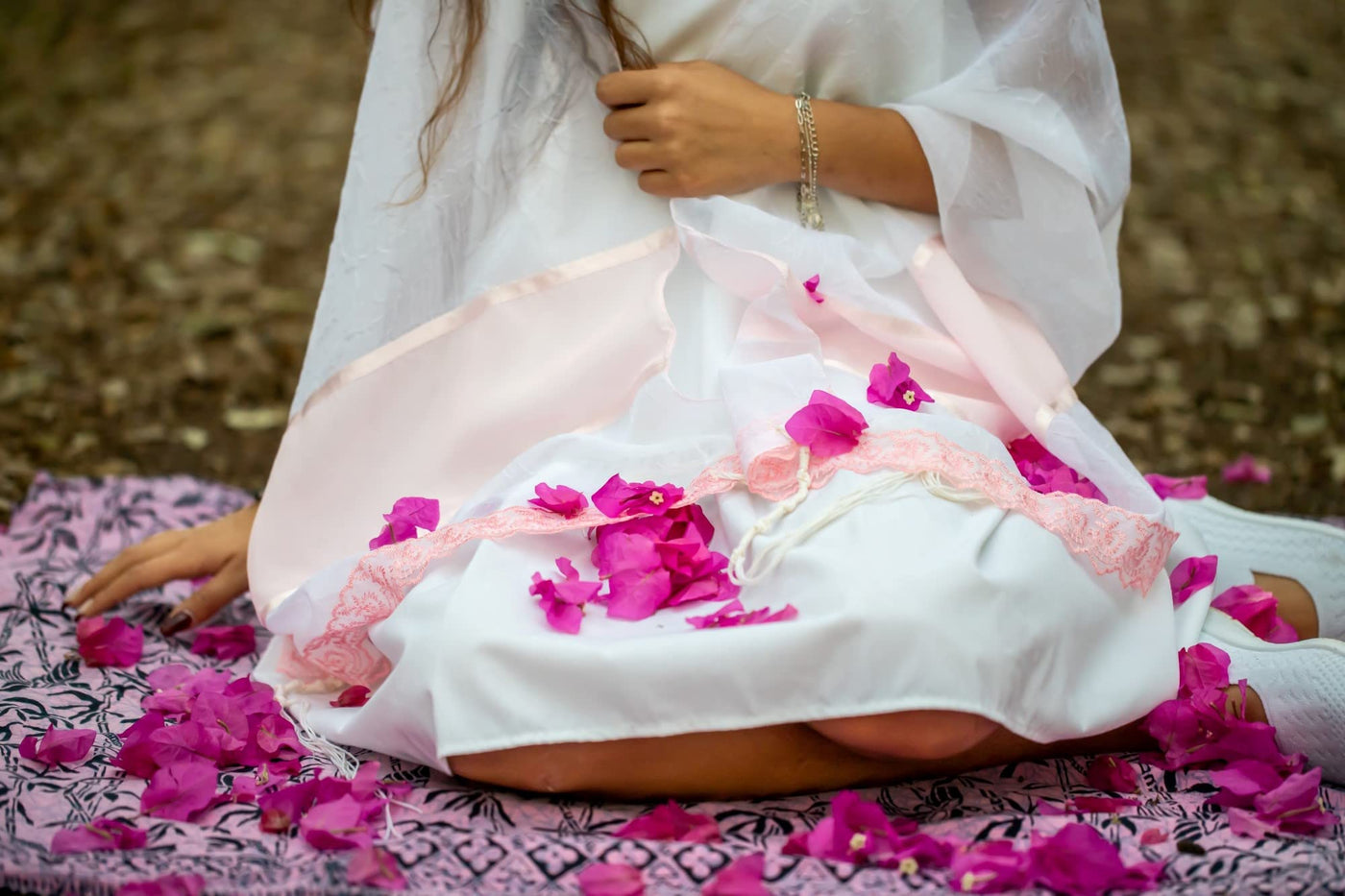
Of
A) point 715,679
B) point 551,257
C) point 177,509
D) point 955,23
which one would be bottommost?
point 177,509

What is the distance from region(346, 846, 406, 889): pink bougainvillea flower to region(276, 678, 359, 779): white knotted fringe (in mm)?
217

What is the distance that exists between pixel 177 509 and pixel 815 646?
1.49 meters

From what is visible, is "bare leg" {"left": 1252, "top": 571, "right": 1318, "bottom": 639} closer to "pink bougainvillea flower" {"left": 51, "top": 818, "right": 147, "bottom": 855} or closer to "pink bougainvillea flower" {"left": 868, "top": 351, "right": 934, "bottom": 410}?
"pink bougainvillea flower" {"left": 868, "top": 351, "right": 934, "bottom": 410}

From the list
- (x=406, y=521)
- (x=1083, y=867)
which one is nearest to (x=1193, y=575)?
(x=1083, y=867)

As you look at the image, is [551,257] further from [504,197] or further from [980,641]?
[980,641]

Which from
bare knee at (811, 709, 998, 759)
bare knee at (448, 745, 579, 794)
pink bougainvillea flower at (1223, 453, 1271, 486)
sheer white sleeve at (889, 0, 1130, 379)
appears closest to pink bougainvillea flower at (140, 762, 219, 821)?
bare knee at (448, 745, 579, 794)

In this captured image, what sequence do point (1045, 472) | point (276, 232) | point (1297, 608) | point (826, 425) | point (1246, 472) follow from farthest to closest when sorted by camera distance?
1. point (276, 232)
2. point (1246, 472)
3. point (1297, 608)
4. point (1045, 472)
5. point (826, 425)

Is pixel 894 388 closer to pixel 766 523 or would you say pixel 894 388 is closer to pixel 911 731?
pixel 766 523

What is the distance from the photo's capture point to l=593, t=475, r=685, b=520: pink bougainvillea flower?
1.40 meters

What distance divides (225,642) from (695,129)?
0.98m

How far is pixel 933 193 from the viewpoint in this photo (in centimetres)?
167

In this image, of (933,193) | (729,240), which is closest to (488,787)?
(729,240)

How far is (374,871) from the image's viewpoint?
1.20 metres

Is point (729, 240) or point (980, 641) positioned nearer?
point (980, 641)
